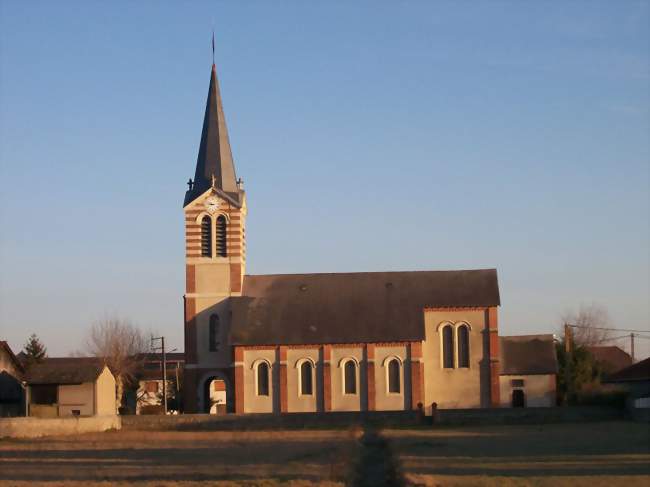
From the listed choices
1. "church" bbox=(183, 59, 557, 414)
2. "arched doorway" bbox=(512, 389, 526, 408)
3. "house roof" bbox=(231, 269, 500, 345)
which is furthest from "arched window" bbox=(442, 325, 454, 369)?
"arched doorway" bbox=(512, 389, 526, 408)

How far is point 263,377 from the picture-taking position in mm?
71625

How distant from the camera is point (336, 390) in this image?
235ft

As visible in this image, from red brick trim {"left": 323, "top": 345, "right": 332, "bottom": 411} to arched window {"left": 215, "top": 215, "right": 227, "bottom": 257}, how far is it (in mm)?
9623

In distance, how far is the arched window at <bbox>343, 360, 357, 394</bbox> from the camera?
7169 cm

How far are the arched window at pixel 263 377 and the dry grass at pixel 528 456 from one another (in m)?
15.9

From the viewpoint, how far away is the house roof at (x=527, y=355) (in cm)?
7281

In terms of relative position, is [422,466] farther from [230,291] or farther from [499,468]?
[230,291]

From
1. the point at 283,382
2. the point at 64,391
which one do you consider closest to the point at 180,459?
the point at 64,391

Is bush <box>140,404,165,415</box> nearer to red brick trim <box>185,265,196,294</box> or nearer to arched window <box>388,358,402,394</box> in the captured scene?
red brick trim <box>185,265,196,294</box>

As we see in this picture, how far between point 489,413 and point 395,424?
5532 millimetres

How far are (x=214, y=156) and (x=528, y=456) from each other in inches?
1645

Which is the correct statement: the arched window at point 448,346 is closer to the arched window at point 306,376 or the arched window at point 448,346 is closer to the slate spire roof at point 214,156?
the arched window at point 306,376

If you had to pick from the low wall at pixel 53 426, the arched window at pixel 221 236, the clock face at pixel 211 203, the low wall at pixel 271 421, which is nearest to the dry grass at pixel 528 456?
the low wall at pixel 271 421


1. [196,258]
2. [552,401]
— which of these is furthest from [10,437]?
[552,401]
